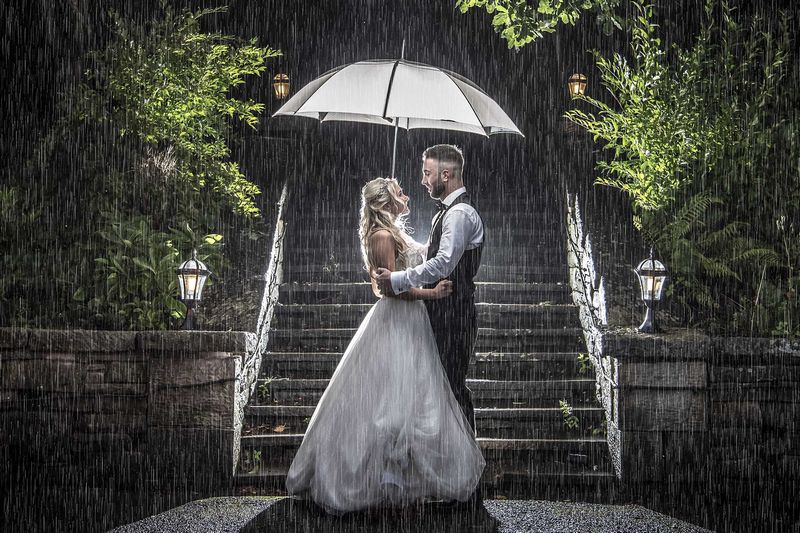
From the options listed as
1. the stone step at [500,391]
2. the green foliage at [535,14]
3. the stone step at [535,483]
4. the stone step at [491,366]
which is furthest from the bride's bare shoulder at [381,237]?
the green foliage at [535,14]

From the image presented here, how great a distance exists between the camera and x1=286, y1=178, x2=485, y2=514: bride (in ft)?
13.8

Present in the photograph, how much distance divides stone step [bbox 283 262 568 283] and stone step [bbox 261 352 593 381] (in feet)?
6.41

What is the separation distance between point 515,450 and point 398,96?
9.28ft

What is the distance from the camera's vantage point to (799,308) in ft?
18.1

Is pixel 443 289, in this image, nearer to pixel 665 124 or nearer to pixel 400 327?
pixel 400 327

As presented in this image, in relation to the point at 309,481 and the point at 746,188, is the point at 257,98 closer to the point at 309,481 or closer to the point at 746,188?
the point at 746,188

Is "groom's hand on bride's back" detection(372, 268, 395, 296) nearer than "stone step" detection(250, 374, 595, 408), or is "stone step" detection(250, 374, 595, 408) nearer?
"groom's hand on bride's back" detection(372, 268, 395, 296)

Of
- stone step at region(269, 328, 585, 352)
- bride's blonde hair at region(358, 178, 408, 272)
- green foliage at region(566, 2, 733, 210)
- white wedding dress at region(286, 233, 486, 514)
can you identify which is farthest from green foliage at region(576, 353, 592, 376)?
bride's blonde hair at region(358, 178, 408, 272)

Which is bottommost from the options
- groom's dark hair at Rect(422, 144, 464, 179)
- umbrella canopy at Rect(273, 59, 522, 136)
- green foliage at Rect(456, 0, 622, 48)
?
groom's dark hair at Rect(422, 144, 464, 179)

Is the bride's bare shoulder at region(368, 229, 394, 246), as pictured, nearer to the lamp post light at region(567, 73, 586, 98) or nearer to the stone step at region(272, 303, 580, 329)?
the stone step at region(272, 303, 580, 329)

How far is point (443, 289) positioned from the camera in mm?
4434

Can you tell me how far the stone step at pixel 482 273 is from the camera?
343 inches

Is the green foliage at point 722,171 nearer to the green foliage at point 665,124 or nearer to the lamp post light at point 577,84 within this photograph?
the green foliage at point 665,124

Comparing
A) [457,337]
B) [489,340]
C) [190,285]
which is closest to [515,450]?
[457,337]
